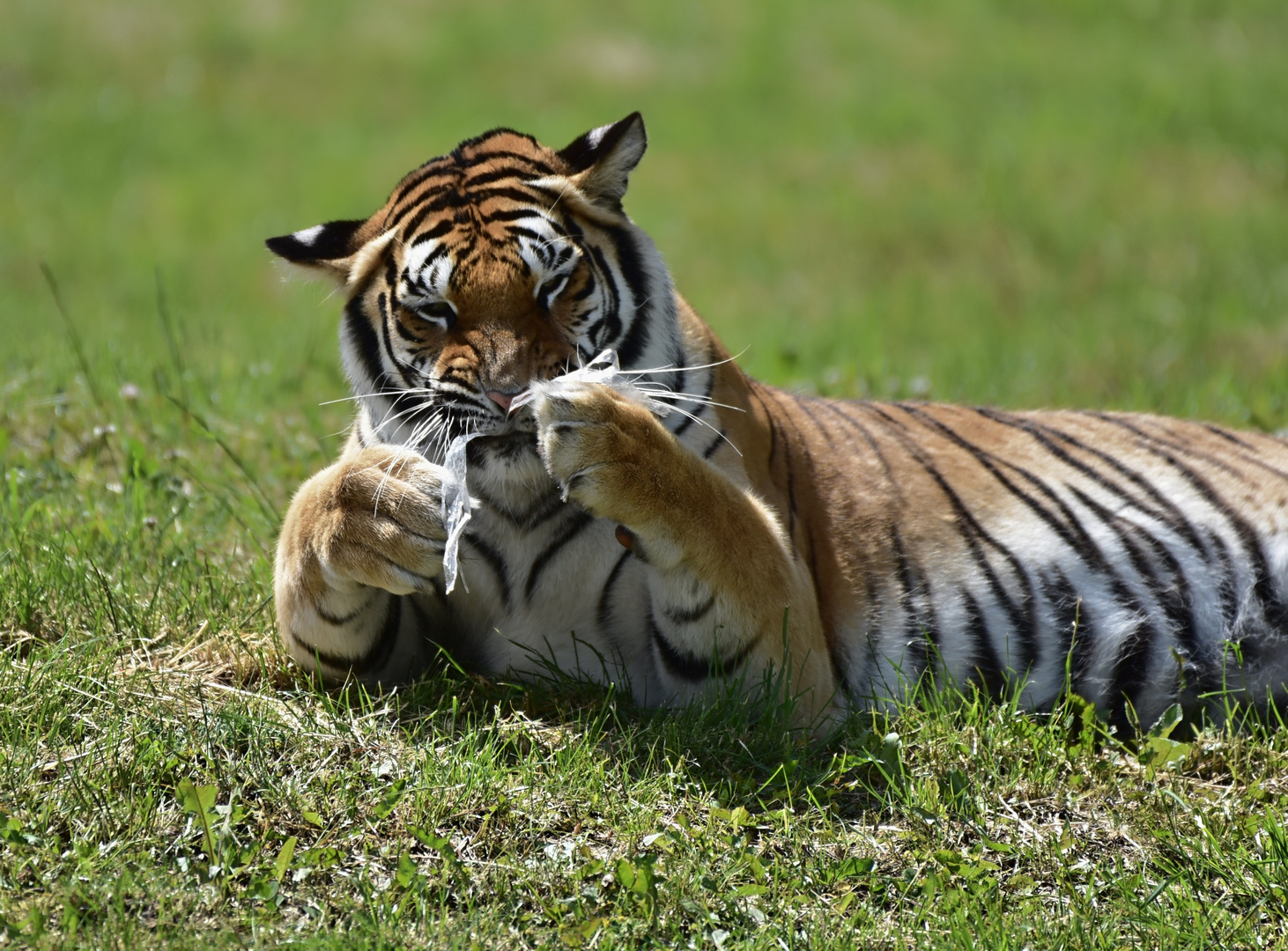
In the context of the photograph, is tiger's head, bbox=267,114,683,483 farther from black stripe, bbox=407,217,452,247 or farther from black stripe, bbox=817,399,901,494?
A: black stripe, bbox=817,399,901,494

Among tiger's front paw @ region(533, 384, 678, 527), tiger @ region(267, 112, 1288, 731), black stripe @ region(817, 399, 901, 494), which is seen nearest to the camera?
tiger's front paw @ region(533, 384, 678, 527)

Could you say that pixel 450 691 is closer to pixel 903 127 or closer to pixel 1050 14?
pixel 903 127

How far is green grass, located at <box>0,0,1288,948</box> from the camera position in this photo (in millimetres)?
2740

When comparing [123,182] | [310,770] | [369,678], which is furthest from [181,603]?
[123,182]

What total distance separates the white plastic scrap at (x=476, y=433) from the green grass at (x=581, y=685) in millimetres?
496

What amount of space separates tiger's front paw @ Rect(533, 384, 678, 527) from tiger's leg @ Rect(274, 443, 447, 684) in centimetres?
30

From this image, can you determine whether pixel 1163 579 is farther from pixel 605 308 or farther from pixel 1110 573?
pixel 605 308

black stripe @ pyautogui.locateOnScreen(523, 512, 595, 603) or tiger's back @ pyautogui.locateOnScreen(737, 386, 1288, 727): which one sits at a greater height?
black stripe @ pyautogui.locateOnScreen(523, 512, 595, 603)

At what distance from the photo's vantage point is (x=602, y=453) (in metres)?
2.90

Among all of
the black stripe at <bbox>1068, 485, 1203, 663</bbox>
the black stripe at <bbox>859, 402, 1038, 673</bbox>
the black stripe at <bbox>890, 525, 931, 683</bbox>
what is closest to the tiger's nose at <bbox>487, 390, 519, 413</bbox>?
the black stripe at <bbox>890, 525, 931, 683</bbox>

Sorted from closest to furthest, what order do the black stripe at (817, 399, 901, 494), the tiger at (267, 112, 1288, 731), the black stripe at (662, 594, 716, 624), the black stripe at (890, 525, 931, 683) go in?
the tiger at (267, 112, 1288, 731) → the black stripe at (662, 594, 716, 624) → the black stripe at (890, 525, 931, 683) → the black stripe at (817, 399, 901, 494)

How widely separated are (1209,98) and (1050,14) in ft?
11.3

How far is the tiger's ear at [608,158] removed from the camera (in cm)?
335

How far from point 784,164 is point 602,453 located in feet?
37.8
